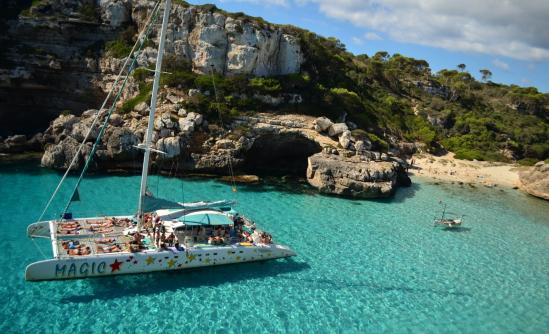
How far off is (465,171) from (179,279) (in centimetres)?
4657

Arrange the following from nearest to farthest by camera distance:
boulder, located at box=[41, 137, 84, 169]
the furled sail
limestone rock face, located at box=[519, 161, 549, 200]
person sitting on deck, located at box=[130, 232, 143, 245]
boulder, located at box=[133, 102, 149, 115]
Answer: person sitting on deck, located at box=[130, 232, 143, 245]
the furled sail
boulder, located at box=[41, 137, 84, 169]
boulder, located at box=[133, 102, 149, 115]
limestone rock face, located at box=[519, 161, 549, 200]

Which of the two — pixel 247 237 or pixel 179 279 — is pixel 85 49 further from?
pixel 179 279

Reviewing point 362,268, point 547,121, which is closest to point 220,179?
point 362,268

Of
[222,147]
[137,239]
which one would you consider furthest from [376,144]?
[137,239]

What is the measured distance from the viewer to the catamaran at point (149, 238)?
17281mm

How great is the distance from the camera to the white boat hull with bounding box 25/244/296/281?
54.1ft

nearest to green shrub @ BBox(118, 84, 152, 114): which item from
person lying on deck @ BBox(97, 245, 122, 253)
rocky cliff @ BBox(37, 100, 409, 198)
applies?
rocky cliff @ BBox(37, 100, 409, 198)

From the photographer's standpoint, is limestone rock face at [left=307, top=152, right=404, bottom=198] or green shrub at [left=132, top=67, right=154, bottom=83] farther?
green shrub at [left=132, top=67, right=154, bottom=83]

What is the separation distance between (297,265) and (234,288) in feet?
13.8

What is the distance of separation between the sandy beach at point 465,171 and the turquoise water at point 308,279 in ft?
55.2

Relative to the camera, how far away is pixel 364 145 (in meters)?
42.8

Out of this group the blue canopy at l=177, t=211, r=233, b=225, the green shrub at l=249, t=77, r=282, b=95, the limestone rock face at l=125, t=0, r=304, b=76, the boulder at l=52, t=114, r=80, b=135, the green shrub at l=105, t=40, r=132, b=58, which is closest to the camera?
the blue canopy at l=177, t=211, r=233, b=225

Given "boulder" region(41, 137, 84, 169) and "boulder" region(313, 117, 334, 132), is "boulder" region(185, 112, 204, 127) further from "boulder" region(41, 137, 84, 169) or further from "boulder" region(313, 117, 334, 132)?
"boulder" region(313, 117, 334, 132)

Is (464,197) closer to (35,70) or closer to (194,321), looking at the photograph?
(194,321)
